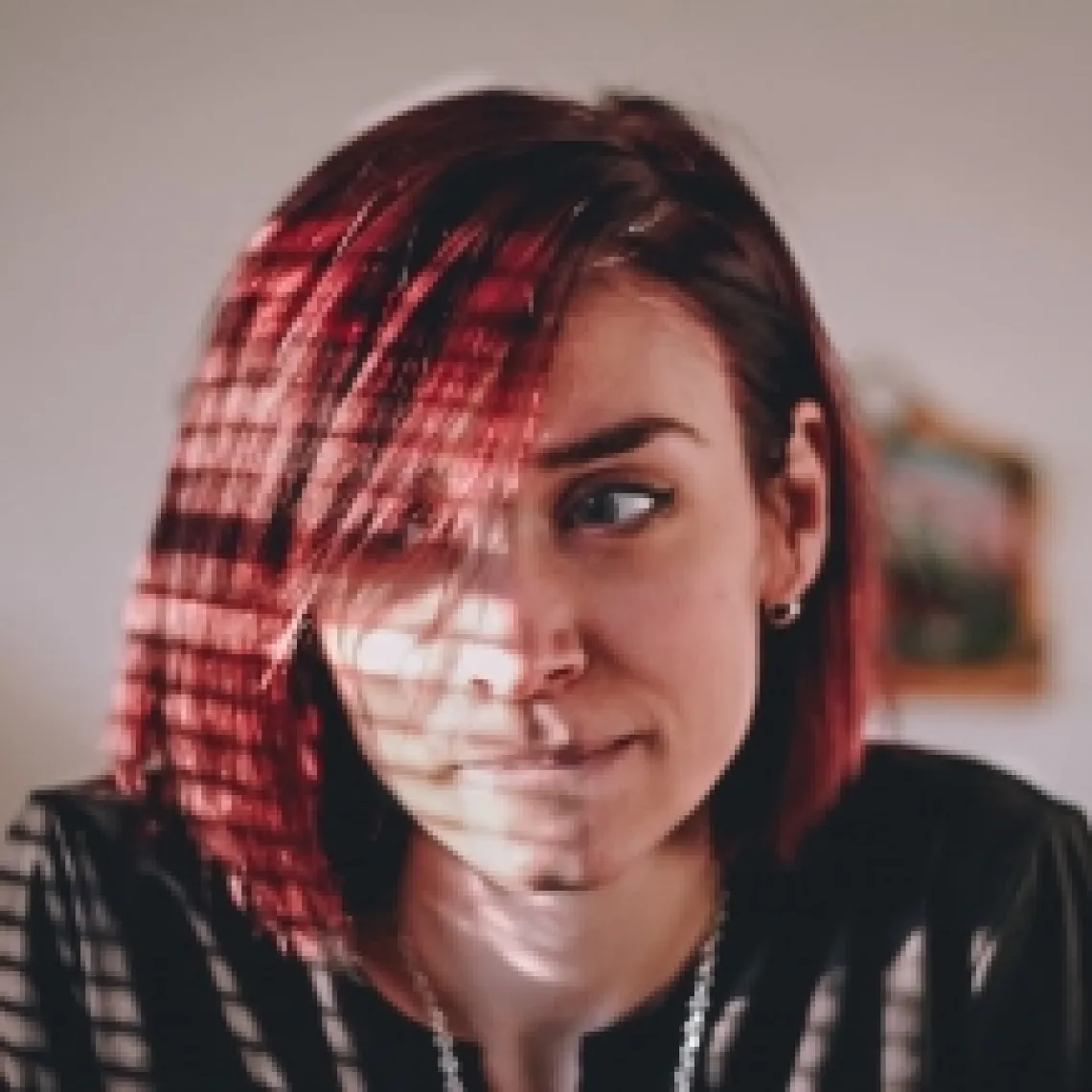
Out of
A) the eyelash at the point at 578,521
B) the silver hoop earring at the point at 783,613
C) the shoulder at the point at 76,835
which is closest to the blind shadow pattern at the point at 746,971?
the shoulder at the point at 76,835

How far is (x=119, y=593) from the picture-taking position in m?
0.76

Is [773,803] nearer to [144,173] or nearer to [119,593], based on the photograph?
[119,593]

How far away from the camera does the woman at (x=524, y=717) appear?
0.69m

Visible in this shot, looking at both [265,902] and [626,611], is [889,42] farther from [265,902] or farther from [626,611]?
[265,902]

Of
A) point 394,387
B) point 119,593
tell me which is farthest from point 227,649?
point 394,387

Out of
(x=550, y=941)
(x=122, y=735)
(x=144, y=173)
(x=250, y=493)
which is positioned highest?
(x=144, y=173)

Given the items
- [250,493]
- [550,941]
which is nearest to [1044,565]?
[550,941]

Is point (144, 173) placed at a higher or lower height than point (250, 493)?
higher

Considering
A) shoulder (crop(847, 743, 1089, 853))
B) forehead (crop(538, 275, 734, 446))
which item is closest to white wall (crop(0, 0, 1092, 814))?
shoulder (crop(847, 743, 1089, 853))

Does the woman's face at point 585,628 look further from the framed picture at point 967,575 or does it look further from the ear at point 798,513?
the framed picture at point 967,575

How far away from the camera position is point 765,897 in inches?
32.4

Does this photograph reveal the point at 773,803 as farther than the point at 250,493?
Yes

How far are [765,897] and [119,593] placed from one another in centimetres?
41

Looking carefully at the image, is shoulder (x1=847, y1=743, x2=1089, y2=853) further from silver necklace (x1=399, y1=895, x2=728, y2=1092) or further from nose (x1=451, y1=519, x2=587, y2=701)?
nose (x1=451, y1=519, x2=587, y2=701)
